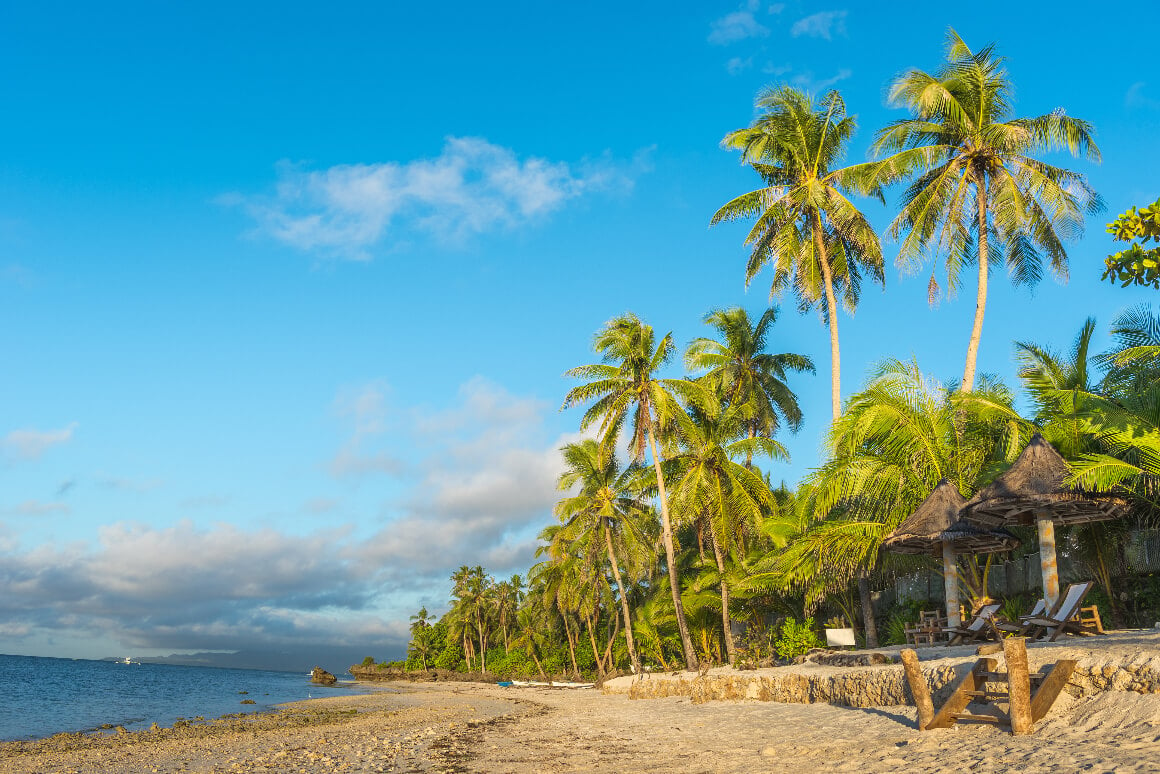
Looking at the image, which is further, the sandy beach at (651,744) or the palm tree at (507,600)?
the palm tree at (507,600)

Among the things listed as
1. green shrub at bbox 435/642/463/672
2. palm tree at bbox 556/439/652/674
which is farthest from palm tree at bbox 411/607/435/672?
palm tree at bbox 556/439/652/674

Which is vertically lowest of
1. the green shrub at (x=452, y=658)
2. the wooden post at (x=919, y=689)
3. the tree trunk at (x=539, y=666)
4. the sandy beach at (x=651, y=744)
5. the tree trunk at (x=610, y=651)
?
the green shrub at (x=452, y=658)

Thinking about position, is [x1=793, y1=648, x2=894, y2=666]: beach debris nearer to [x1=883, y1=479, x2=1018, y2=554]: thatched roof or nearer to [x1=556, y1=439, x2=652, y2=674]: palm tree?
[x1=883, y1=479, x2=1018, y2=554]: thatched roof

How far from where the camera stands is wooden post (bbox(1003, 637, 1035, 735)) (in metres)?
6.88

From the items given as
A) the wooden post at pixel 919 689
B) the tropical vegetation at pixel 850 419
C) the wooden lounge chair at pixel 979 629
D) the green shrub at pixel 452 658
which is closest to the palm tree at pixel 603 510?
the tropical vegetation at pixel 850 419

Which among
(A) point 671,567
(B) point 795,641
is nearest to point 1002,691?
(B) point 795,641

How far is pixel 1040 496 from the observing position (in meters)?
10.6

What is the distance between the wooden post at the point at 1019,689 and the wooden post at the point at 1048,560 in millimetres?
4781

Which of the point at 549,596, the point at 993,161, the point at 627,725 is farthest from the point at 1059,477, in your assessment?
the point at 549,596

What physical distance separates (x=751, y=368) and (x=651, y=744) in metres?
22.1

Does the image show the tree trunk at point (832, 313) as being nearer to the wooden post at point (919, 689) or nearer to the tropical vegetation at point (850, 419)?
the tropical vegetation at point (850, 419)

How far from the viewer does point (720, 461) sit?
2533cm

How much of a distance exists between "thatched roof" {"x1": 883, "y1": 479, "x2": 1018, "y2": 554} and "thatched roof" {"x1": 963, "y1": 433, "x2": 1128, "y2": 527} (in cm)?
60

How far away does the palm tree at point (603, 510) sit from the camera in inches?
1283
